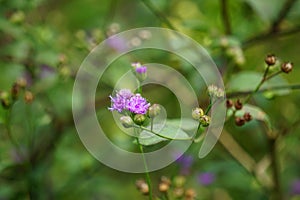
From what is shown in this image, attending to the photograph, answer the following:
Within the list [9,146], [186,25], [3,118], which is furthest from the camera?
[9,146]

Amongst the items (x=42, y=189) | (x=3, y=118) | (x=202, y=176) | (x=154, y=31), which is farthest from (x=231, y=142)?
(x=3, y=118)

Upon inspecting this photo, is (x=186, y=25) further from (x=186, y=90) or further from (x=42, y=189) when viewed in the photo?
(x=42, y=189)

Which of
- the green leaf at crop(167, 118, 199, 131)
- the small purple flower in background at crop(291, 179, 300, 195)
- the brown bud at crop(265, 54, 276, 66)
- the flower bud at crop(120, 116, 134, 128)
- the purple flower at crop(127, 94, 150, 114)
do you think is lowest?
the flower bud at crop(120, 116, 134, 128)

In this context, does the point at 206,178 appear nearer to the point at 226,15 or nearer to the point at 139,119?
the point at 226,15

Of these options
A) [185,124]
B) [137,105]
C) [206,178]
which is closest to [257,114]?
[185,124]

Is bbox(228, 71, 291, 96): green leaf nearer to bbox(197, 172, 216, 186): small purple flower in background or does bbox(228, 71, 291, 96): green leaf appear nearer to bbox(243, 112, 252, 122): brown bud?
bbox(243, 112, 252, 122): brown bud

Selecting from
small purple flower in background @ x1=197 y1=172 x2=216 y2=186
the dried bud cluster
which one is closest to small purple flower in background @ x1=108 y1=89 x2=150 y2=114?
the dried bud cluster
